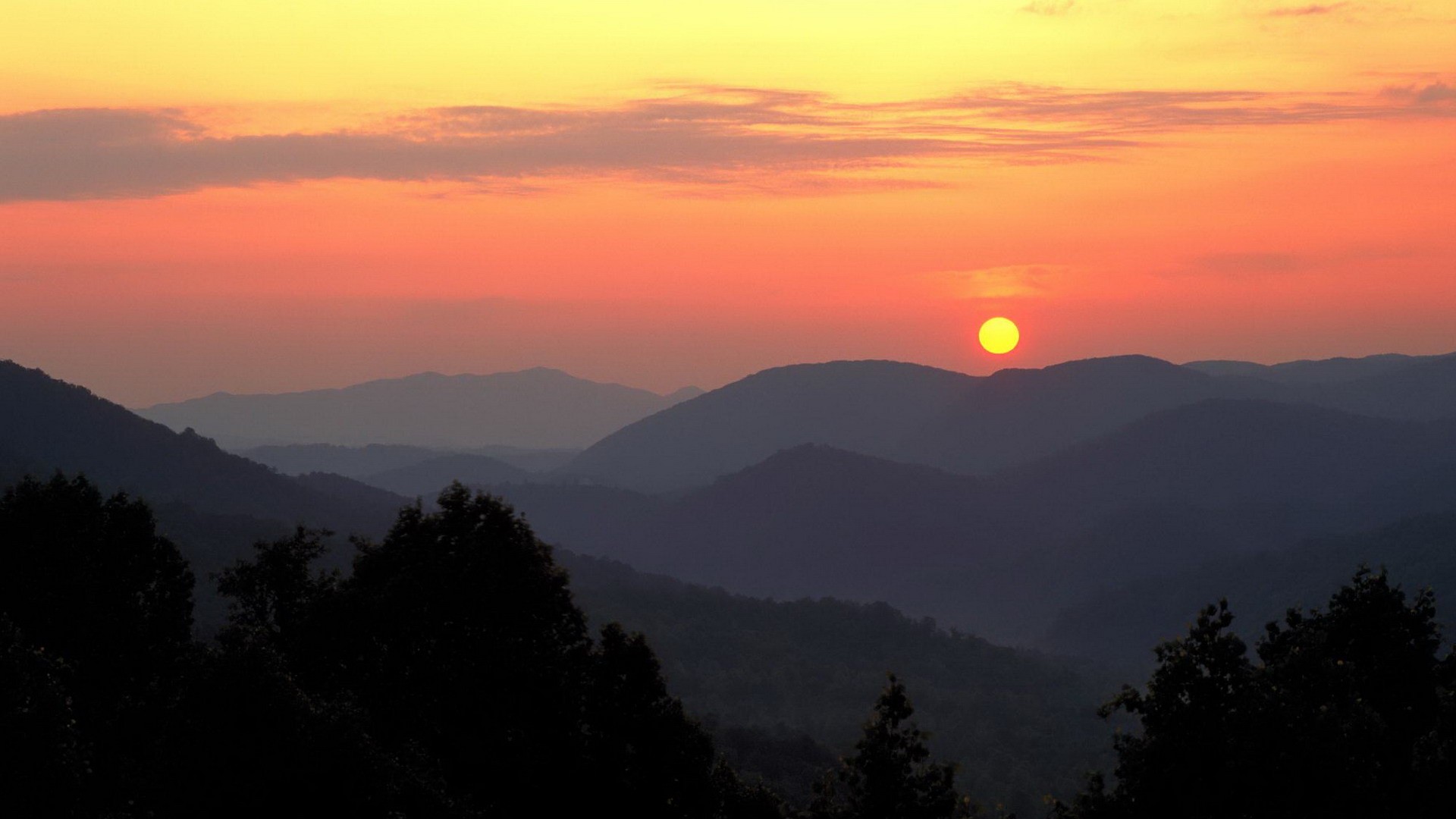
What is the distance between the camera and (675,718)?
3650cm

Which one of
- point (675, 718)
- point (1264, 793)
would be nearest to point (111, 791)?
point (675, 718)

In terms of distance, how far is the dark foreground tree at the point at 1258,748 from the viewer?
93.6 feet

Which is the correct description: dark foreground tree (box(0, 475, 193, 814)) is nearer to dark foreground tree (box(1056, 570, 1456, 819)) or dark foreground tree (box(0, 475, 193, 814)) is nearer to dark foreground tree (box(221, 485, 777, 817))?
dark foreground tree (box(221, 485, 777, 817))

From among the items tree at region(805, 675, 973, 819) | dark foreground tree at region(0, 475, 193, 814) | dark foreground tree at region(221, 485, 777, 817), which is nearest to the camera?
tree at region(805, 675, 973, 819)

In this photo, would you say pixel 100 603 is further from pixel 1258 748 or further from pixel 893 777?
pixel 1258 748

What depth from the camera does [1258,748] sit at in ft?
94.5

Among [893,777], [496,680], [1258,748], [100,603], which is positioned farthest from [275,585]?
[1258,748]

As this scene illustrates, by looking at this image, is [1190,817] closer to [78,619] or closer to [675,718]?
[675,718]

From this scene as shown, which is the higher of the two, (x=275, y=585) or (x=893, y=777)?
(x=275, y=585)

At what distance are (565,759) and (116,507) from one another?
71.9ft

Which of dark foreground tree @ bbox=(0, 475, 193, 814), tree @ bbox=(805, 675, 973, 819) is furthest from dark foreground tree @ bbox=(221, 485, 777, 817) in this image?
dark foreground tree @ bbox=(0, 475, 193, 814)

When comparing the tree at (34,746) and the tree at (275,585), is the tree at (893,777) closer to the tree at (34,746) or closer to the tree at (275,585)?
the tree at (34,746)

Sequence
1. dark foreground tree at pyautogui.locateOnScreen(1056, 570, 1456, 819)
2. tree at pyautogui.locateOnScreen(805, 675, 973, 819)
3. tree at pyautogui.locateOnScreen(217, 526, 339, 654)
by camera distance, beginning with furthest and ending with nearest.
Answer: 1. tree at pyautogui.locateOnScreen(217, 526, 339, 654)
2. tree at pyautogui.locateOnScreen(805, 675, 973, 819)
3. dark foreground tree at pyautogui.locateOnScreen(1056, 570, 1456, 819)

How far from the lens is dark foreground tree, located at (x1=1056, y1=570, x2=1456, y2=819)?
2853 cm
